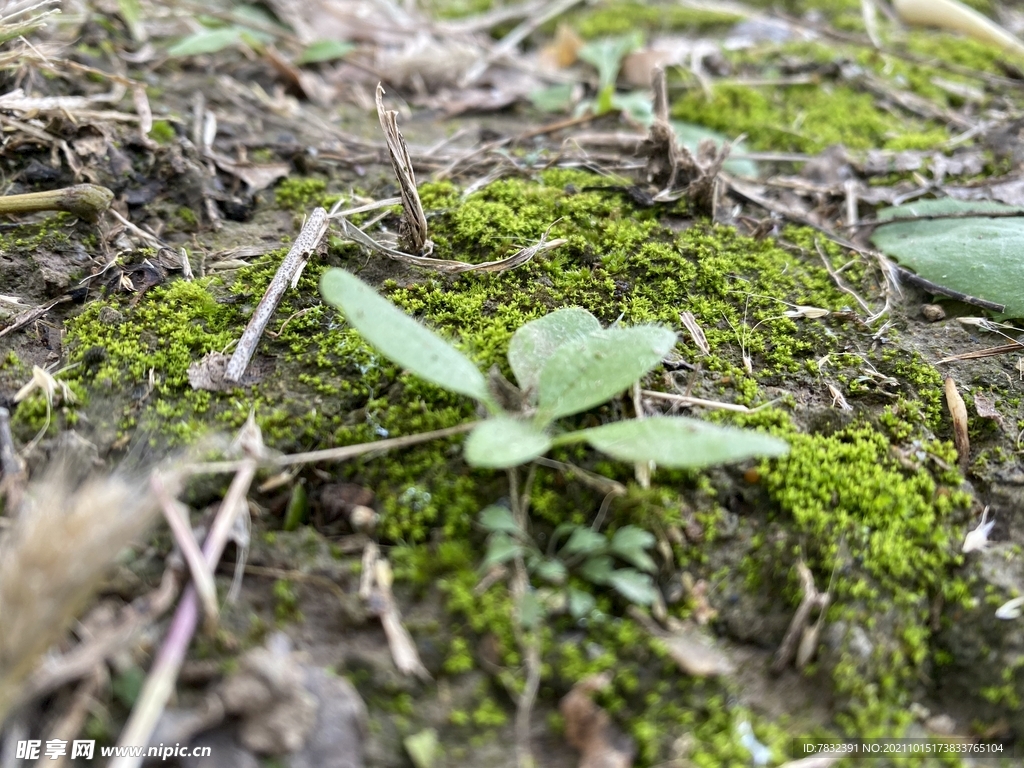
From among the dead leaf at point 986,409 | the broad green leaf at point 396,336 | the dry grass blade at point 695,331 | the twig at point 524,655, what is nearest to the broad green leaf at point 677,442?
the twig at point 524,655

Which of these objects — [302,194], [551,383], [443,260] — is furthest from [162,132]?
[551,383]

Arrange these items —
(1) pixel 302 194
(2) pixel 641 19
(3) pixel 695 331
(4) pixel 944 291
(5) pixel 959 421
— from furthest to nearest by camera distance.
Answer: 1. (2) pixel 641 19
2. (1) pixel 302 194
3. (4) pixel 944 291
4. (3) pixel 695 331
5. (5) pixel 959 421

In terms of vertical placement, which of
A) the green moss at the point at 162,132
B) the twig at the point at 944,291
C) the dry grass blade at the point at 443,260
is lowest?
the twig at the point at 944,291

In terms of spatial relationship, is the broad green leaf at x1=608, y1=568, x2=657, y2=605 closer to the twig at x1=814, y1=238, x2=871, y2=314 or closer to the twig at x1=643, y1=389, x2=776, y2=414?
the twig at x1=643, y1=389, x2=776, y2=414

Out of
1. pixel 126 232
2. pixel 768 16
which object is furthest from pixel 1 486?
pixel 768 16

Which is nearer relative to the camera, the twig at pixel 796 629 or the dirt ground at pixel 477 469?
the dirt ground at pixel 477 469

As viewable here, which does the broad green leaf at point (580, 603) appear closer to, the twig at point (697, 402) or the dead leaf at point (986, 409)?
the twig at point (697, 402)

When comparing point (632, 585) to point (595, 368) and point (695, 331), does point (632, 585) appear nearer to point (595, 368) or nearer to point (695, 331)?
point (595, 368)
